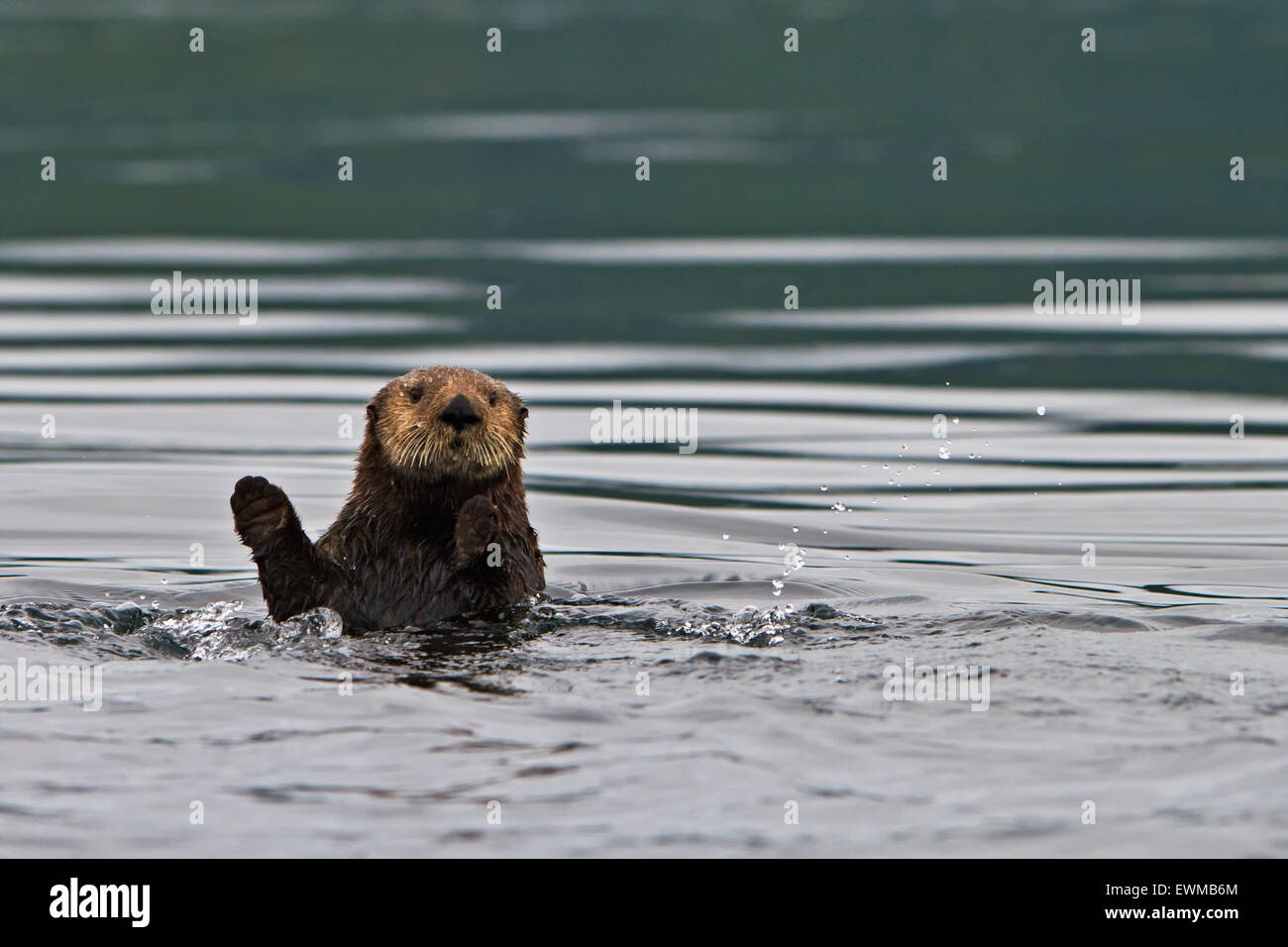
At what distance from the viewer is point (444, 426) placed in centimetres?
666

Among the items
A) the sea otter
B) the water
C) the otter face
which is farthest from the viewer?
the otter face

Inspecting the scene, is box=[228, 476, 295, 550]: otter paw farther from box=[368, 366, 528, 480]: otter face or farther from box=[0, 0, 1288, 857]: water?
box=[368, 366, 528, 480]: otter face

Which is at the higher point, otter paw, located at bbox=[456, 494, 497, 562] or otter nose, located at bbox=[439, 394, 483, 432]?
otter nose, located at bbox=[439, 394, 483, 432]

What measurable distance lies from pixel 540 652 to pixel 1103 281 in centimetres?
1110

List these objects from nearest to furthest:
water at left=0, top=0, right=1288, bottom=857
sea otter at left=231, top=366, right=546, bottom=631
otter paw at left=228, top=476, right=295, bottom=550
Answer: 1. water at left=0, top=0, right=1288, bottom=857
2. otter paw at left=228, top=476, right=295, bottom=550
3. sea otter at left=231, top=366, right=546, bottom=631

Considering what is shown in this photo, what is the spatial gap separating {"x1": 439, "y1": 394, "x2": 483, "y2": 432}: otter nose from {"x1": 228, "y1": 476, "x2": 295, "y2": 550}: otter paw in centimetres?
63

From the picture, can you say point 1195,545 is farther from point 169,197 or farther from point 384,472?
point 169,197

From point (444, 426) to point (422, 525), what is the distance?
466 mm

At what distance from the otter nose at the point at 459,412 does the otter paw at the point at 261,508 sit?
630 millimetres

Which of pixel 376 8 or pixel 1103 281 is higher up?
pixel 376 8

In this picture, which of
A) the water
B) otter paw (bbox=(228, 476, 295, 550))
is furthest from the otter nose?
the water

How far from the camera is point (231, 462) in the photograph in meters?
10.8

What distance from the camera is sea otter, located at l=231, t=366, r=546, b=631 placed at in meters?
6.57
